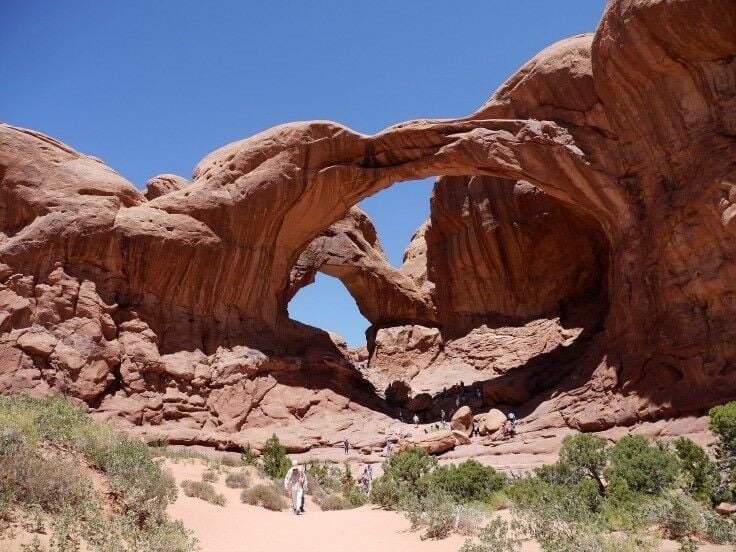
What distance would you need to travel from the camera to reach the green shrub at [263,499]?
11.4 m

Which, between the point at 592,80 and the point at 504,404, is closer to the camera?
the point at 592,80

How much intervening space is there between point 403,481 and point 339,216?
15.5 metres

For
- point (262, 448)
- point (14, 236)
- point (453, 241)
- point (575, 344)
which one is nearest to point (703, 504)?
point (262, 448)

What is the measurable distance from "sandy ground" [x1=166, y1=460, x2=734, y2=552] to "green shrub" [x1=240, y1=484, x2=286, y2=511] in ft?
0.74

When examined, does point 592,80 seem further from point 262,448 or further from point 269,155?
point 262,448

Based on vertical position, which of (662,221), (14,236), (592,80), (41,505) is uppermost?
(592,80)

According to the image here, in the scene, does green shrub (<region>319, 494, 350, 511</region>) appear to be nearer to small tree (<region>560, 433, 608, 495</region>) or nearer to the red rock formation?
small tree (<region>560, 433, 608, 495</region>)

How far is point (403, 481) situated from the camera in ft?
39.7

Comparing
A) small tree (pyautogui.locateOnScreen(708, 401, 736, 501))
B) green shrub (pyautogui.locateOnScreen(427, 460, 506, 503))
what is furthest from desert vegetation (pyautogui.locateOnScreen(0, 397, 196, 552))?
small tree (pyautogui.locateOnScreen(708, 401, 736, 501))

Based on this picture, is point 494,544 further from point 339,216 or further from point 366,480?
point 339,216

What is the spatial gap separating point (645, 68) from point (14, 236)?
861 inches

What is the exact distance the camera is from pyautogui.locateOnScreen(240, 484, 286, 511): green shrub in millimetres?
11445

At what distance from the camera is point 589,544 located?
6.11 meters

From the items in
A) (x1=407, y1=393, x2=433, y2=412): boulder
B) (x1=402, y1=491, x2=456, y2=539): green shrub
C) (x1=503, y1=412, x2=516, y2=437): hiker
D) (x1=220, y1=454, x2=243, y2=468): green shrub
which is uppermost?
(x1=407, y1=393, x2=433, y2=412): boulder
